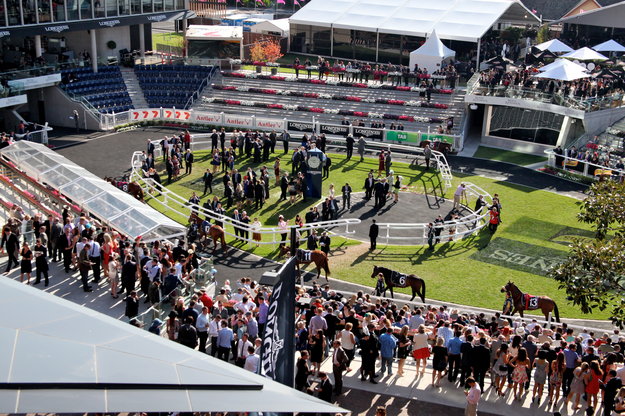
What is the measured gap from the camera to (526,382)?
1588 cm

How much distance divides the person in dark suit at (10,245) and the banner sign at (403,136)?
23.9 meters

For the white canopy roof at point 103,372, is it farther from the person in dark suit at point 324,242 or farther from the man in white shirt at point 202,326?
the person in dark suit at point 324,242

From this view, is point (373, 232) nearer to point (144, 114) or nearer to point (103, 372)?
point (103, 372)

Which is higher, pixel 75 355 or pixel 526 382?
pixel 75 355

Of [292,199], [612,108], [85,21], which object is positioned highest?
[85,21]

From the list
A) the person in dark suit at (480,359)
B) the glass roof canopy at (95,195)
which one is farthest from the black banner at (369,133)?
the person in dark suit at (480,359)

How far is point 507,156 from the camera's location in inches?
1633

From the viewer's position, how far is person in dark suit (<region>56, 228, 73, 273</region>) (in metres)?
21.8

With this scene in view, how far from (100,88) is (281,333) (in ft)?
123

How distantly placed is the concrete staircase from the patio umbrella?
2405 cm

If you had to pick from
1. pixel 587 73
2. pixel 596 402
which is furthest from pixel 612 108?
pixel 596 402

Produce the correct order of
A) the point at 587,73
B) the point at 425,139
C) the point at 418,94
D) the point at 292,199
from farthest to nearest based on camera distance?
the point at 418,94, the point at 587,73, the point at 425,139, the point at 292,199

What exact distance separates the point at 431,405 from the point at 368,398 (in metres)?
1.34

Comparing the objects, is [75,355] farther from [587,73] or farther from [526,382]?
[587,73]
